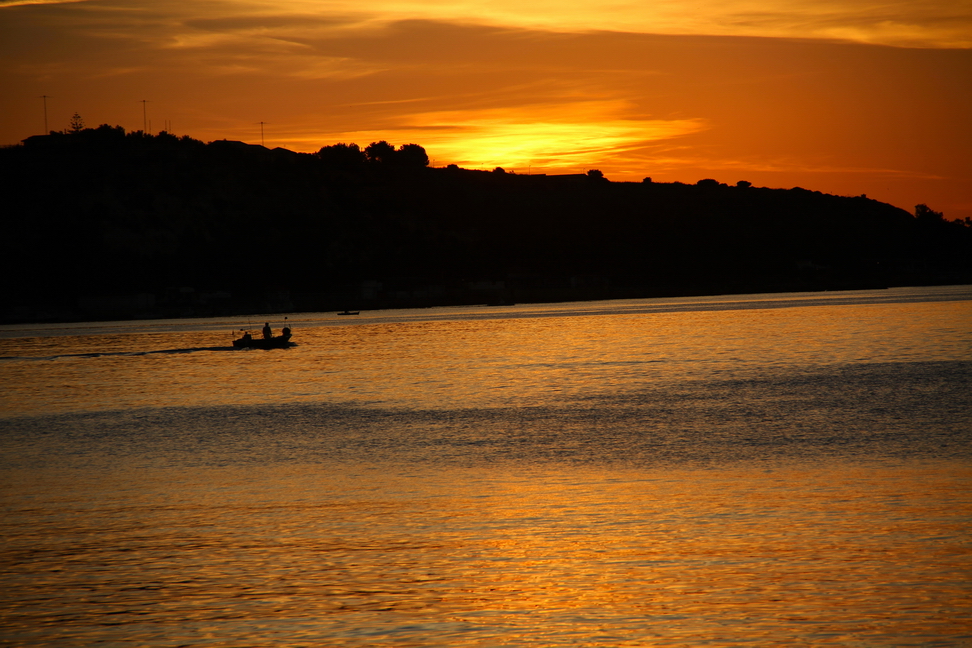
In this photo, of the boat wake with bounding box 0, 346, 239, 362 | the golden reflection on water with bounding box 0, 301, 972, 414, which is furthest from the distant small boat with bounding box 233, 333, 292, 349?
the boat wake with bounding box 0, 346, 239, 362

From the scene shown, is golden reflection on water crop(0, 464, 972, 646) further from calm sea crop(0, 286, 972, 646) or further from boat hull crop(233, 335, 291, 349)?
boat hull crop(233, 335, 291, 349)

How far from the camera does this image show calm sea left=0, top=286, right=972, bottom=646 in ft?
40.4

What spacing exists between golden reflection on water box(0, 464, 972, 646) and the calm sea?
0.20 feet

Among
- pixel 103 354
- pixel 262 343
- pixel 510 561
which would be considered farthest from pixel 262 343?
pixel 510 561

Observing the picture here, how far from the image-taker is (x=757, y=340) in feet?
255

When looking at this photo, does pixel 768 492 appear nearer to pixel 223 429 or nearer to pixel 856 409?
pixel 856 409

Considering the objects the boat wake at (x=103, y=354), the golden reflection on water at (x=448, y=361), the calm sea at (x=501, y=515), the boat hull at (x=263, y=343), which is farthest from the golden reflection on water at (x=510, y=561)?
the boat wake at (x=103, y=354)

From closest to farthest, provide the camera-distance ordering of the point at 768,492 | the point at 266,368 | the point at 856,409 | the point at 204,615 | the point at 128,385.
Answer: the point at 204,615, the point at 768,492, the point at 856,409, the point at 128,385, the point at 266,368

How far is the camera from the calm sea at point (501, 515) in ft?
40.4

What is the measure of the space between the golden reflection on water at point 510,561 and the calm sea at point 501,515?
61 millimetres

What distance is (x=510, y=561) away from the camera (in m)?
14.8

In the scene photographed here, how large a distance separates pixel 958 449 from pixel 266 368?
48.9 metres

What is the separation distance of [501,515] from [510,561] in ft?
11.2

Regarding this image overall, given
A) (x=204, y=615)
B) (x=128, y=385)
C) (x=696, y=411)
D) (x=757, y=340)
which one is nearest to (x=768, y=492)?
(x=204, y=615)
